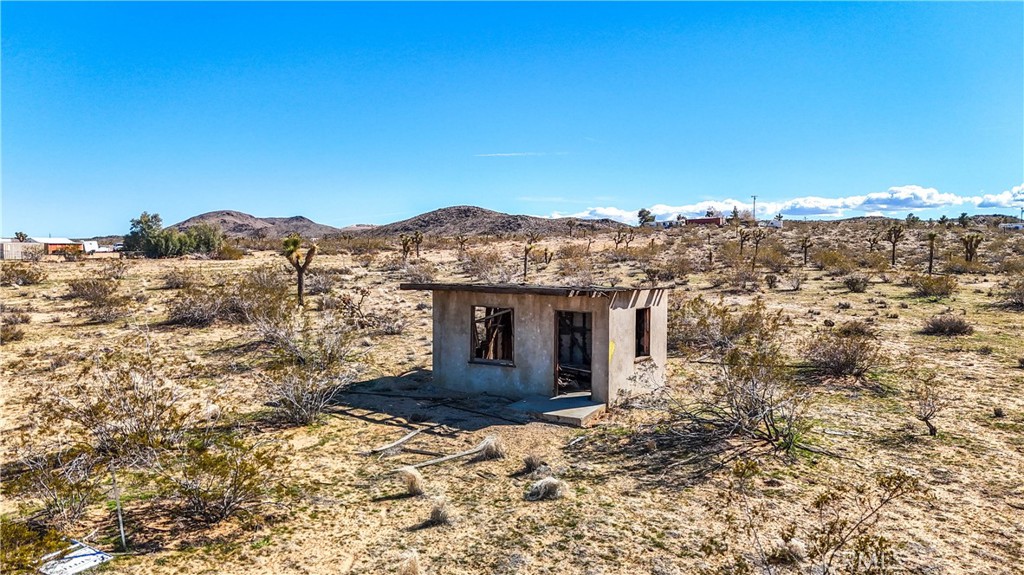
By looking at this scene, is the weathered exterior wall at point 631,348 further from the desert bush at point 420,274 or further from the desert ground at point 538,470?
the desert bush at point 420,274

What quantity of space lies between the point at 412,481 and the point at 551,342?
17.1ft

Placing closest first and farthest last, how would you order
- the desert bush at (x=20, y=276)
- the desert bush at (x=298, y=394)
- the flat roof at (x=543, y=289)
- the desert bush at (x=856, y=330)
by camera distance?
the desert bush at (x=298, y=394), the flat roof at (x=543, y=289), the desert bush at (x=856, y=330), the desert bush at (x=20, y=276)

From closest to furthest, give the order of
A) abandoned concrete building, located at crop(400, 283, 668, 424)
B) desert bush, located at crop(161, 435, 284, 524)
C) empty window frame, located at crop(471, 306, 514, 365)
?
desert bush, located at crop(161, 435, 284, 524) → abandoned concrete building, located at crop(400, 283, 668, 424) → empty window frame, located at crop(471, 306, 514, 365)

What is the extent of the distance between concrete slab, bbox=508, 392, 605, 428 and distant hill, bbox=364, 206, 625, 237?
90.5 metres

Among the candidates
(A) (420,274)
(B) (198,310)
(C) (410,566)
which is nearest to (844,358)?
(C) (410,566)

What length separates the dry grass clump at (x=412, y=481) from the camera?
29.1 ft

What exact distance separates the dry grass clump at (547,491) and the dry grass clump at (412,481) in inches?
63.9

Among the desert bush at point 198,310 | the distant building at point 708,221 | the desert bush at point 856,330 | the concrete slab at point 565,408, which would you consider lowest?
the concrete slab at point 565,408

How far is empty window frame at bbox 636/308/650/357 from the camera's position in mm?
14148

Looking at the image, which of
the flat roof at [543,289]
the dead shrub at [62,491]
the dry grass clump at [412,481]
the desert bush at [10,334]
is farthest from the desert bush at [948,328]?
the desert bush at [10,334]

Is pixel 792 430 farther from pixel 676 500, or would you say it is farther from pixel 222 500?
pixel 222 500

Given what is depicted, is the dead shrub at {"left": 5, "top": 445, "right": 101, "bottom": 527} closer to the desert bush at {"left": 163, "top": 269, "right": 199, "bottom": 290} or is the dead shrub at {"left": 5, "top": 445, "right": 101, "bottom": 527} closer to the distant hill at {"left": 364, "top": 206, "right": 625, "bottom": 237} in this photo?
the desert bush at {"left": 163, "top": 269, "right": 199, "bottom": 290}

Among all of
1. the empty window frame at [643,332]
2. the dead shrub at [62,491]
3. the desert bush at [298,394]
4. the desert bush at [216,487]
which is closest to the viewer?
the dead shrub at [62,491]

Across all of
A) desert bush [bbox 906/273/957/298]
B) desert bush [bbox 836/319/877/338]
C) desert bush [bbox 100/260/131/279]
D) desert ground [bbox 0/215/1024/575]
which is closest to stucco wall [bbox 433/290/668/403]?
desert ground [bbox 0/215/1024/575]
